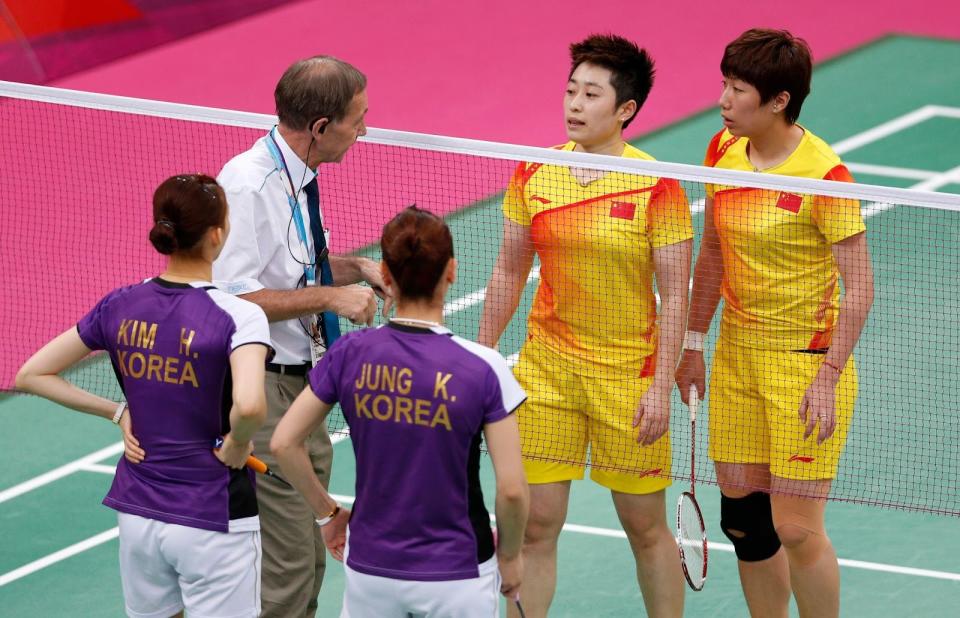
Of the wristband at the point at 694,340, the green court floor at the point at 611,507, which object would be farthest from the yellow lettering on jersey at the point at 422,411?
the green court floor at the point at 611,507

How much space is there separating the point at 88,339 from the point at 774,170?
2757mm

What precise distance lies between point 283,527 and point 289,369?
2.06ft

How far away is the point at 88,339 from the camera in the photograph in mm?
5570

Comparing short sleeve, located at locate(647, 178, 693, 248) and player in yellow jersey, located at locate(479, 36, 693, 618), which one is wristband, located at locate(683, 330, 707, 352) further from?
short sleeve, located at locate(647, 178, 693, 248)

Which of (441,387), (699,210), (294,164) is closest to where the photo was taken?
(441,387)

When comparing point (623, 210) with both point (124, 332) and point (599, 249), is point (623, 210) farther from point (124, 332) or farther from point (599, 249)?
point (124, 332)

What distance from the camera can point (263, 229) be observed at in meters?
6.23

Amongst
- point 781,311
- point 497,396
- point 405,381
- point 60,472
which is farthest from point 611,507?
point 405,381

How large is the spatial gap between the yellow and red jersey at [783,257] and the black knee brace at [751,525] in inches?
28.1

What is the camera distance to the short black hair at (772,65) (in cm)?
635

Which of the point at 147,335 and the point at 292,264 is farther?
the point at 292,264

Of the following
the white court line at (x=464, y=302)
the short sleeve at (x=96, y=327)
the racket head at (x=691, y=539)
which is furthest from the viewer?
the white court line at (x=464, y=302)

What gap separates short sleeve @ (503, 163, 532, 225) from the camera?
6.57 meters

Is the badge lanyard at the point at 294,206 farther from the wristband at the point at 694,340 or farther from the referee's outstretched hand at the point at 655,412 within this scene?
the wristband at the point at 694,340
